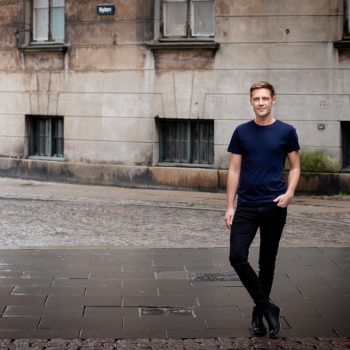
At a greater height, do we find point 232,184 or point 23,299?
point 232,184

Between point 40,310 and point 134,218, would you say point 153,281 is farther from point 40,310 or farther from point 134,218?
point 134,218

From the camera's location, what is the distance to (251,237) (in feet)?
20.5

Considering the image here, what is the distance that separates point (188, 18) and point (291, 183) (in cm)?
1131

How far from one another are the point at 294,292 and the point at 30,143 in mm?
12416

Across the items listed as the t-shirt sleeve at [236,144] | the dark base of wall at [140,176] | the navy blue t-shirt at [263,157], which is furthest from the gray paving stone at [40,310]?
the dark base of wall at [140,176]

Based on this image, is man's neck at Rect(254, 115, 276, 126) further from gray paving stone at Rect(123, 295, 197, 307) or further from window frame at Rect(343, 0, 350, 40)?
window frame at Rect(343, 0, 350, 40)

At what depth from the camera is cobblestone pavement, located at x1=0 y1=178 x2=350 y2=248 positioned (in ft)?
35.3

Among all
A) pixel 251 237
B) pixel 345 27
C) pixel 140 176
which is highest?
pixel 345 27

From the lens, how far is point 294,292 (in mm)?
7613

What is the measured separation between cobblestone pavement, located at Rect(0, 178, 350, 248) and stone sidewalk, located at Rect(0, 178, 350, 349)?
26mm

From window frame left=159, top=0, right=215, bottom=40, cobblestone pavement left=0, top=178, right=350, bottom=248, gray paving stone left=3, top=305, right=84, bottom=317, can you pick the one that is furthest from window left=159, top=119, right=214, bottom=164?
gray paving stone left=3, top=305, right=84, bottom=317

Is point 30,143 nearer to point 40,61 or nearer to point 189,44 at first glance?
point 40,61

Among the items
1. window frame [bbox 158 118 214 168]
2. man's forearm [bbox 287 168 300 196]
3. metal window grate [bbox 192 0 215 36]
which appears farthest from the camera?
window frame [bbox 158 118 214 168]

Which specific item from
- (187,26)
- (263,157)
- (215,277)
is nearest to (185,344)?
(263,157)
